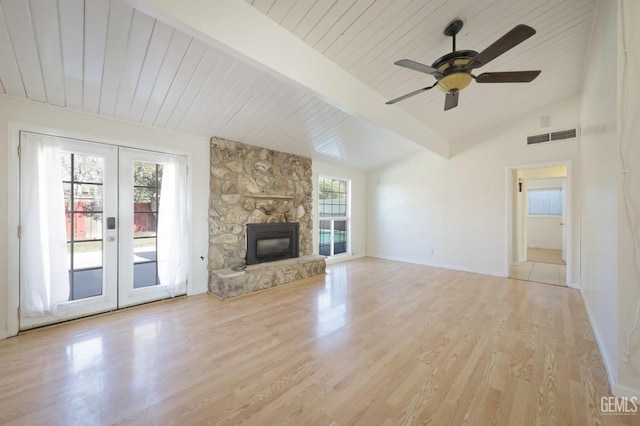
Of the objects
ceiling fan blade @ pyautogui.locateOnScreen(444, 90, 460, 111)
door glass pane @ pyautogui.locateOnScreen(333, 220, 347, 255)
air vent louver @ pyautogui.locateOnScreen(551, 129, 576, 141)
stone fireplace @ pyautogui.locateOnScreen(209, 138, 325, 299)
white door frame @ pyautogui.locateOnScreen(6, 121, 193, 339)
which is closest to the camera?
ceiling fan blade @ pyautogui.locateOnScreen(444, 90, 460, 111)

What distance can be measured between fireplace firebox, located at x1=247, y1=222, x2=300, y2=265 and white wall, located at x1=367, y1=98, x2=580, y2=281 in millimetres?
2867

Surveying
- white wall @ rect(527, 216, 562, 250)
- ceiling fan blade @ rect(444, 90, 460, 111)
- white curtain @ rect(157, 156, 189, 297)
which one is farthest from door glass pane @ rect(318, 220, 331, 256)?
white wall @ rect(527, 216, 562, 250)

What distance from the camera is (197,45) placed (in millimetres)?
2193

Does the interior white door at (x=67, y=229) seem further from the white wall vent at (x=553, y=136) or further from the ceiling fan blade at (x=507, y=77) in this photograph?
the white wall vent at (x=553, y=136)

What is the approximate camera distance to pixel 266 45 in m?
2.08

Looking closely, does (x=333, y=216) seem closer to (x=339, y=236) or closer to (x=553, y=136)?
(x=339, y=236)

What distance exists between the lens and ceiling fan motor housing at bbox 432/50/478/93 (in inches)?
80.9

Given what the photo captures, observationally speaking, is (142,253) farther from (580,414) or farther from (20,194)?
(580,414)

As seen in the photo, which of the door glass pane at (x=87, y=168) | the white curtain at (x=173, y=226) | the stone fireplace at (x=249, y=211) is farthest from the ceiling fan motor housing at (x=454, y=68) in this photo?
the door glass pane at (x=87, y=168)

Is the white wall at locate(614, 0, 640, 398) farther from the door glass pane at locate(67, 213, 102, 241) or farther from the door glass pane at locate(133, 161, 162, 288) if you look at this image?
the door glass pane at locate(67, 213, 102, 241)

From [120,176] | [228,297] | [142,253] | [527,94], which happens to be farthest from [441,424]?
[527,94]

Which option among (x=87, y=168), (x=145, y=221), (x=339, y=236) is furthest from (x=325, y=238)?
(x=87, y=168)

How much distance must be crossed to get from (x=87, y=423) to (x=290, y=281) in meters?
3.09

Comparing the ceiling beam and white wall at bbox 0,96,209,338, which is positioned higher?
the ceiling beam
